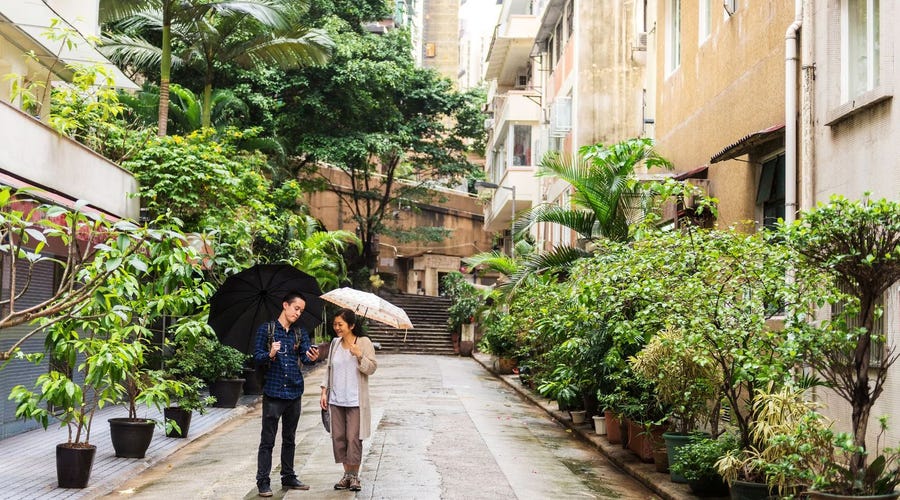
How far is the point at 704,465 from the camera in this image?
33.3ft

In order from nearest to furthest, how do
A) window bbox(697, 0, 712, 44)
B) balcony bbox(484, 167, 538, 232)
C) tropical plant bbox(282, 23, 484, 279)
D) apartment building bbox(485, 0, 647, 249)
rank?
window bbox(697, 0, 712, 44) → apartment building bbox(485, 0, 647, 249) → tropical plant bbox(282, 23, 484, 279) → balcony bbox(484, 167, 538, 232)

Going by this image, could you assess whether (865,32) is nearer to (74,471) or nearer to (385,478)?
(385,478)

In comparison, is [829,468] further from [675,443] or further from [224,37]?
[224,37]

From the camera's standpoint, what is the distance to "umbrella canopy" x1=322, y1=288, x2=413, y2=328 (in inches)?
428

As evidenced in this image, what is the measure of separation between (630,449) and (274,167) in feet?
61.8

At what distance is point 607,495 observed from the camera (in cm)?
1117

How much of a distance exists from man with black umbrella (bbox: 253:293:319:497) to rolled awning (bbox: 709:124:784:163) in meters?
6.45

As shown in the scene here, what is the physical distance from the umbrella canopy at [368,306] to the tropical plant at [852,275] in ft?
13.9

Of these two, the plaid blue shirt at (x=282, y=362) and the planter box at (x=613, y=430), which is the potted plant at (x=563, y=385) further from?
the plaid blue shirt at (x=282, y=362)

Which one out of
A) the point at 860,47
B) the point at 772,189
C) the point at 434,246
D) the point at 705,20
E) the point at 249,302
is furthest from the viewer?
the point at 434,246

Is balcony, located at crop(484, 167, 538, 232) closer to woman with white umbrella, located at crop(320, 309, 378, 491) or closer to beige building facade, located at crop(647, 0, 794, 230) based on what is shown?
beige building facade, located at crop(647, 0, 794, 230)

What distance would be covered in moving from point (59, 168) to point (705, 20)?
10650 mm

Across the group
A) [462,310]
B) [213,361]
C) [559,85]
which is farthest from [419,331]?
[213,361]

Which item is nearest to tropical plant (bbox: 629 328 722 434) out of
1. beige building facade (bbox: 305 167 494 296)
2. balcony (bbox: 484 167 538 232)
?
balcony (bbox: 484 167 538 232)
